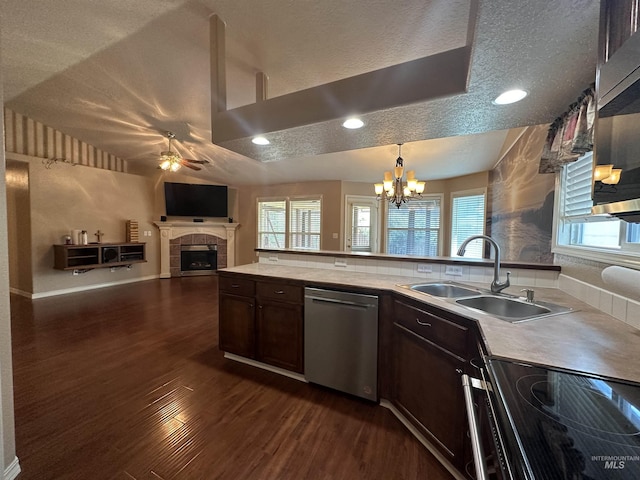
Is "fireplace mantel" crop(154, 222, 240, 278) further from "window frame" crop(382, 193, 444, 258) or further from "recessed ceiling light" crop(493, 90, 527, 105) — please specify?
"recessed ceiling light" crop(493, 90, 527, 105)

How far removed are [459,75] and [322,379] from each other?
2.24 meters

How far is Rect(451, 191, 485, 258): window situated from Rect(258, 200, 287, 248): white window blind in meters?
3.99

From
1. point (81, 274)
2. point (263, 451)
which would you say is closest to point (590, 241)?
point (263, 451)

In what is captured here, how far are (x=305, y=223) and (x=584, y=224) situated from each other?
541cm

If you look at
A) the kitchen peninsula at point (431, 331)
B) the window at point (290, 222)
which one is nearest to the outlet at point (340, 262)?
the kitchen peninsula at point (431, 331)

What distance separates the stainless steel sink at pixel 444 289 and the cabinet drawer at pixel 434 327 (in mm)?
247

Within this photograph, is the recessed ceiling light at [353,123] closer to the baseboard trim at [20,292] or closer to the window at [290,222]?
the window at [290,222]

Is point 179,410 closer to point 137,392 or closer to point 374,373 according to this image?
point 137,392

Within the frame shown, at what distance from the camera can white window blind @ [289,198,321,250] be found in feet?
21.6

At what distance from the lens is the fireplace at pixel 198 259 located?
691 centimetres

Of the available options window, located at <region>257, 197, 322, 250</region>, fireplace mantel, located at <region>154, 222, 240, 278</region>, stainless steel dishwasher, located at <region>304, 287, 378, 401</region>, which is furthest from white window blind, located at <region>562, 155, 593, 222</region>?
fireplace mantel, located at <region>154, 222, 240, 278</region>

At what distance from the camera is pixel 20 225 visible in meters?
4.87

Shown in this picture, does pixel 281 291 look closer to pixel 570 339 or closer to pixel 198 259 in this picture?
pixel 570 339

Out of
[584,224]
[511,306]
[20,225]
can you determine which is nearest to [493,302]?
[511,306]
